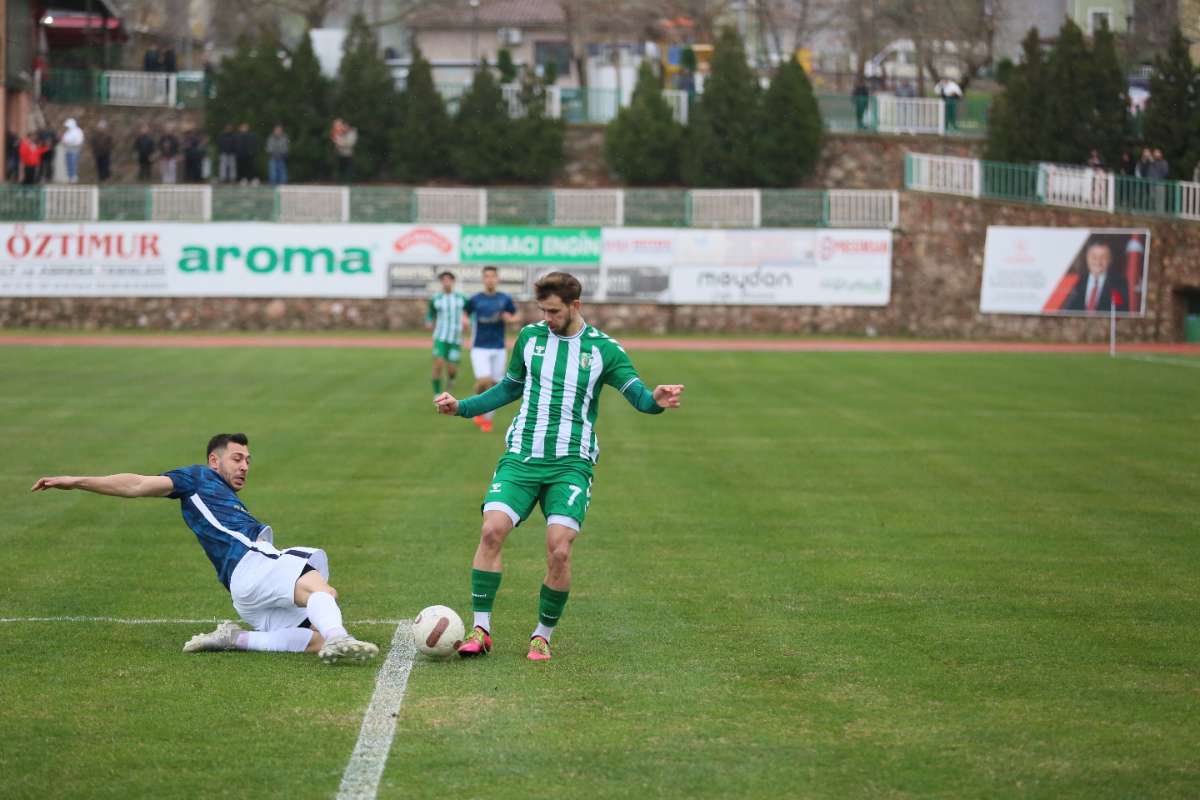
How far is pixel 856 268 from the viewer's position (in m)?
44.3

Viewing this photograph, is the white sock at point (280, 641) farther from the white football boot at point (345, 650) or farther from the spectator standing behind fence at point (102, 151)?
the spectator standing behind fence at point (102, 151)

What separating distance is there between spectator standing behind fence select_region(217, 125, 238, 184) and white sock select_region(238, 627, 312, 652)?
133 feet

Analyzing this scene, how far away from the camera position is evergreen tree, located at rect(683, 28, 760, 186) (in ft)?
164

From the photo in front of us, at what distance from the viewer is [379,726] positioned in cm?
714

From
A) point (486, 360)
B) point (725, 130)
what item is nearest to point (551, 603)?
point (486, 360)

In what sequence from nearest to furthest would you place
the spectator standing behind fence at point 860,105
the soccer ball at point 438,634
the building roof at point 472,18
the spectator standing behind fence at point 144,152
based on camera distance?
the soccer ball at point 438,634 → the spectator standing behind fence at point 144,152 → the spectator standing behind fence at point 860,105 → the building roof at point 472,18

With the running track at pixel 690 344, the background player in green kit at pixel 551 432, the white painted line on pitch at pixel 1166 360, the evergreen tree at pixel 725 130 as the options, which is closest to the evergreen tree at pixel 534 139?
the evergreen tree at pixel 725 130

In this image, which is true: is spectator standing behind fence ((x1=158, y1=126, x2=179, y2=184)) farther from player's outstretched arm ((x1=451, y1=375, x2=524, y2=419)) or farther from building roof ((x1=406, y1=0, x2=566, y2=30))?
player's outstretched arm ((x1=451, y1=375, x2=524, y2=419))

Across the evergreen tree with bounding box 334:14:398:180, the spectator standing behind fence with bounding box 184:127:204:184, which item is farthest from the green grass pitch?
the evergreen tree with bounding box 334:14:398:180

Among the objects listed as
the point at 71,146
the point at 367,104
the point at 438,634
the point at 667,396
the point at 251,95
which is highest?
the point at 251,95

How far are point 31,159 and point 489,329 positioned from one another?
26.8 m

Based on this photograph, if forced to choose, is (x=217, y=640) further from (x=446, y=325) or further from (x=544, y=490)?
(x=446, y=325)

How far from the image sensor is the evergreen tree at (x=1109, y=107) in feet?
150

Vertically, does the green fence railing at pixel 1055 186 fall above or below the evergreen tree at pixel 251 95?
below
